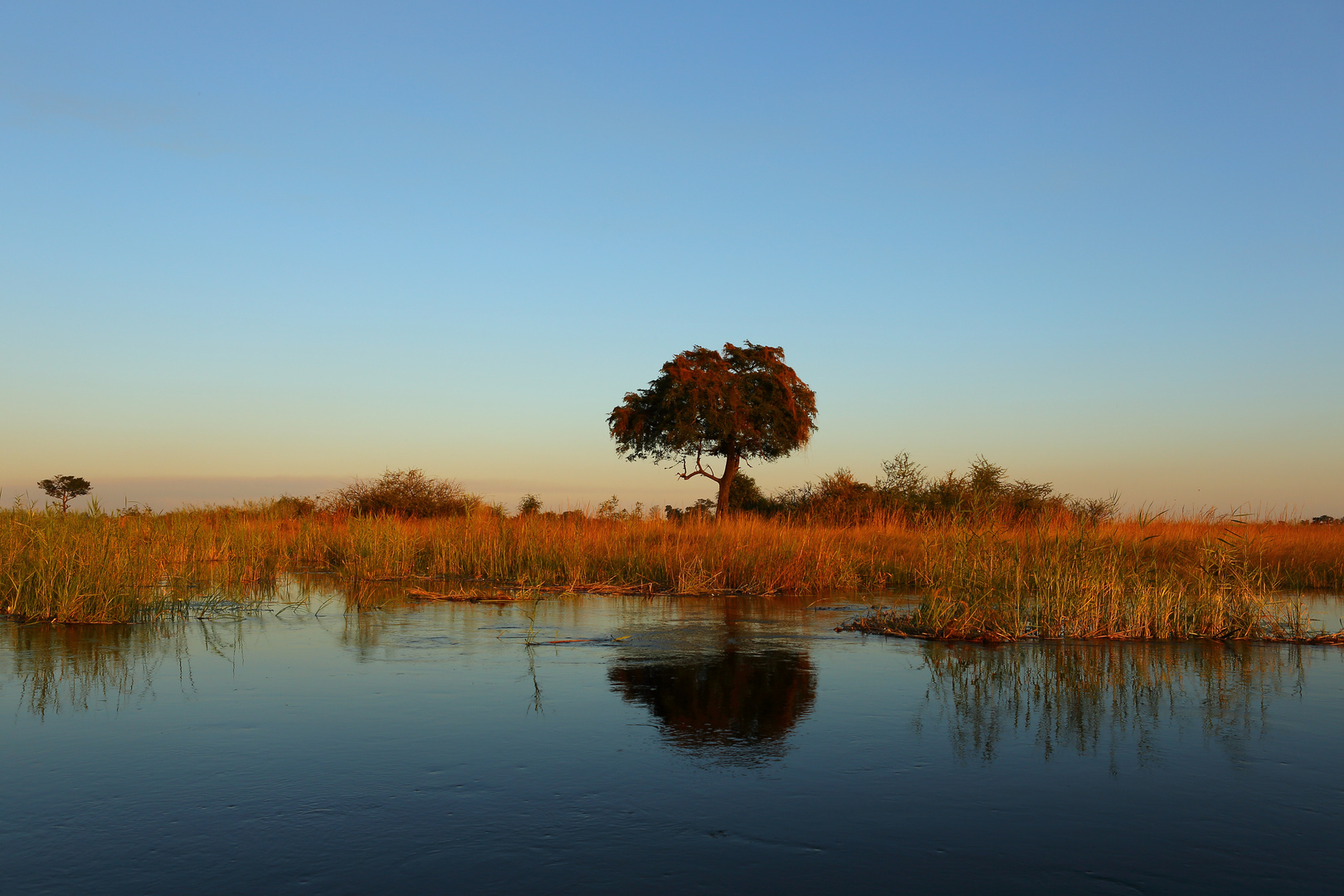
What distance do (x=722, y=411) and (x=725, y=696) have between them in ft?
92.7

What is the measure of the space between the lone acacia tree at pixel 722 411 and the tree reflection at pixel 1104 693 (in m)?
25.5

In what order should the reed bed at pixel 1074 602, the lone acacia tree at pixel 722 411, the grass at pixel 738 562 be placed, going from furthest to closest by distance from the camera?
the lone acacia tree at pixel 722 411 → the grass at pixel 738 562 → the reed bed at pixel 1074 602

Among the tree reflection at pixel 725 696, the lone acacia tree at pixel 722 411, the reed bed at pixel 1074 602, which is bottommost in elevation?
the tree reflection at pixel 725 696

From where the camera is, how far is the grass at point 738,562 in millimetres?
8656

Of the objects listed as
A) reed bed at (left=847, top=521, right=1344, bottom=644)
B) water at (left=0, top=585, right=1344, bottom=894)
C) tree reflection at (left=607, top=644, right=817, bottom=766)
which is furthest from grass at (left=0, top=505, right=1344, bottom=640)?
tree reflection at (left=607, top=644, right=817, bottom=766)

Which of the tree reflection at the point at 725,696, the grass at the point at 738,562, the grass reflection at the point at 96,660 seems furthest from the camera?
the grass at the point at 738,562

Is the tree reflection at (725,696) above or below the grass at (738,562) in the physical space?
below

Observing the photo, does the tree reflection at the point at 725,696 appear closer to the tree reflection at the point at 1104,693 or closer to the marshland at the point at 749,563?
the tree reflection at the point at 1104,693

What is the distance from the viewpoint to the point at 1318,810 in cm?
368

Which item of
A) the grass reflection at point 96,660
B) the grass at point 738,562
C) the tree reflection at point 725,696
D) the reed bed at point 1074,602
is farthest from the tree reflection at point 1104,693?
the grass reflection at point 96,660

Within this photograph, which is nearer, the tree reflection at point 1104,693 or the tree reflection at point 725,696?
the tree reflection at point 725,696

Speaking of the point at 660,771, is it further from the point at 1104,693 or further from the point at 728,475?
the point at 728,475

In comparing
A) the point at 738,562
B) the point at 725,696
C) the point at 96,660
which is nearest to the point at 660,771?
the point at 725,696

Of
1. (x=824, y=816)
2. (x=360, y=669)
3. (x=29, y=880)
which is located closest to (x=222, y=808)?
(x=29, y=880)
